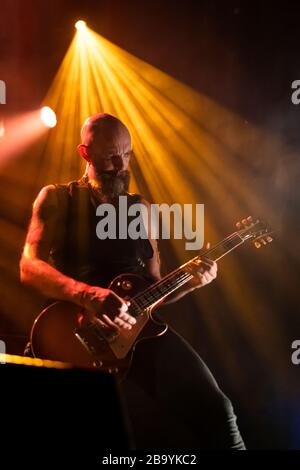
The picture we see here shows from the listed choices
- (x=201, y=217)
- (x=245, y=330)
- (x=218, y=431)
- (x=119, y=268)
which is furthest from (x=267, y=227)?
(x=218, y=431)

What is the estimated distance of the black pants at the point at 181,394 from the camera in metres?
2.43

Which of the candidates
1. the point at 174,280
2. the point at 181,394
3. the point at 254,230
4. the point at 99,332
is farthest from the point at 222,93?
the point at 181,394

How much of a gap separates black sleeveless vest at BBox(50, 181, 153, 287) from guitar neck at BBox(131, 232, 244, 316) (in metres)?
0.11

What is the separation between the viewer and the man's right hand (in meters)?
2.41

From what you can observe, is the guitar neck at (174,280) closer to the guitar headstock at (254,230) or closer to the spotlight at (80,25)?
the guitar headstock at (254,230)

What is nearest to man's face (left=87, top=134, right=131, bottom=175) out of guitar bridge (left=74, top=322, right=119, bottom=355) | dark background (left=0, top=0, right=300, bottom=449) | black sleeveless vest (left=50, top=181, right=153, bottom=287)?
black sleeveless vest (left=50, top=181, right=153, bottom=287)

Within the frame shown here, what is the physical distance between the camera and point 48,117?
10.9 feet

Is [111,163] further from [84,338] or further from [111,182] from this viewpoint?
[84,338]

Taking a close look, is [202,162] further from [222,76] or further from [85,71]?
[85,71]

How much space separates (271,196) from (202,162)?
1.65 feet

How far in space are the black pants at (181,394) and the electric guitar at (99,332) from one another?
92mm

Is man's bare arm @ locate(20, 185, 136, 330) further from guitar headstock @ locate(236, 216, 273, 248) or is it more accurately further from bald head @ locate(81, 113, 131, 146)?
guitar headstock @ locate(236, 216, 273, 248)

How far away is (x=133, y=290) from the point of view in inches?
99.3

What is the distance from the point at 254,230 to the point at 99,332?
112cm
